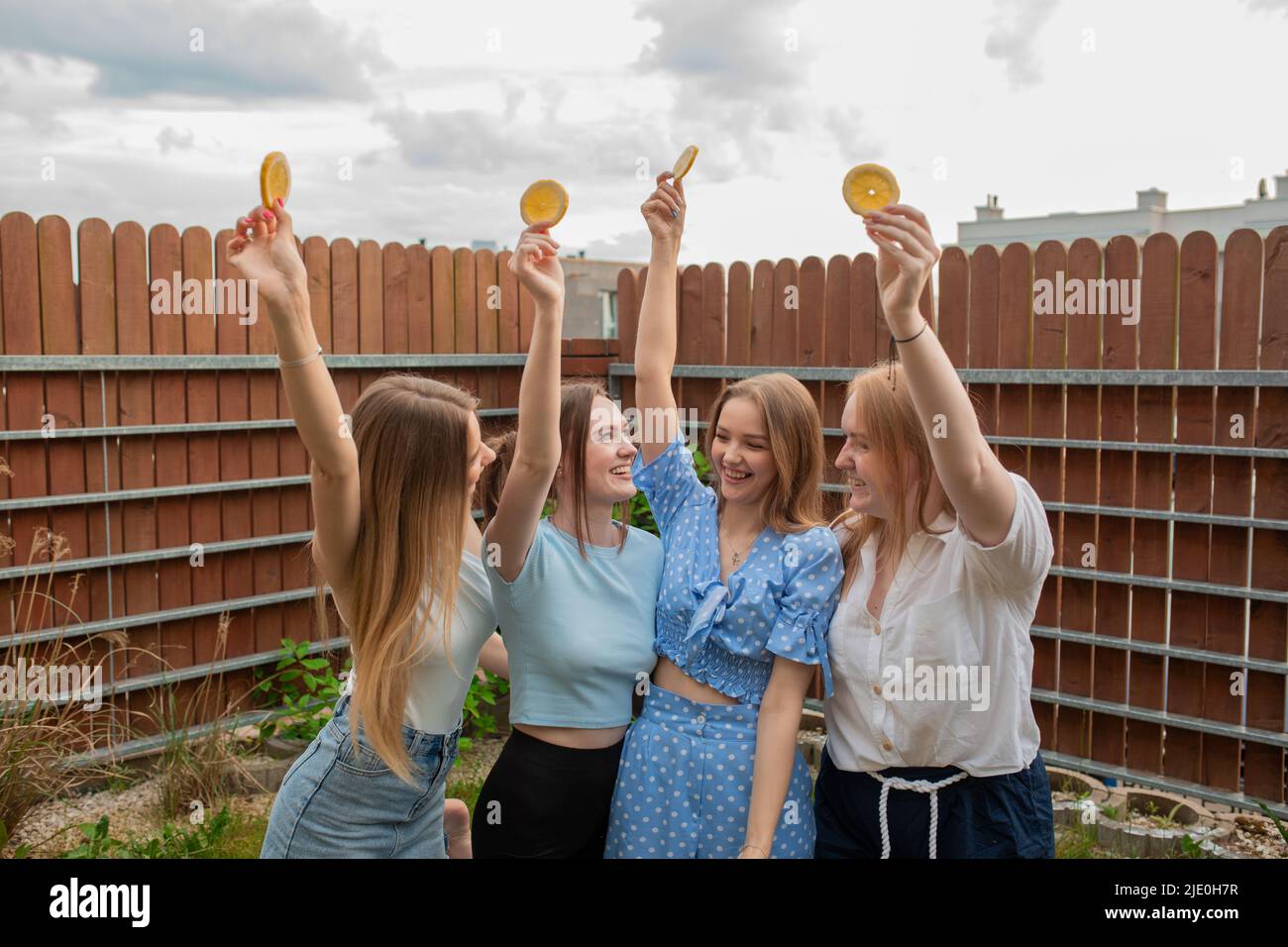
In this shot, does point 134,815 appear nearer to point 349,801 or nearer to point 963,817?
point 349,801

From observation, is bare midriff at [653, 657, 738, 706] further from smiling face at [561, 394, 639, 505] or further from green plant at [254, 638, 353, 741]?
green plant at [254, 638, 353, 741]

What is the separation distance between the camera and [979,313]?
5.66 metres

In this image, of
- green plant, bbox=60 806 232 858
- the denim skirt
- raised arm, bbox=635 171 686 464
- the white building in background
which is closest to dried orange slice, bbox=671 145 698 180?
raised arm, bbox=635 171 686 464

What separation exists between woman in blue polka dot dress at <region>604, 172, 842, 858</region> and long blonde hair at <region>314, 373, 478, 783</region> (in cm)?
50

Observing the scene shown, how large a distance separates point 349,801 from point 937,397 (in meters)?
1.35

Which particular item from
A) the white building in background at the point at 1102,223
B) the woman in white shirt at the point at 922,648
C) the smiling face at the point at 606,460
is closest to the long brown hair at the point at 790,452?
the woman in white shirt at the point at 922,648

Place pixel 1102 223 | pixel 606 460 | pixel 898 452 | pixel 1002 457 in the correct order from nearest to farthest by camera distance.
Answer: pixel 898 452 < pixel 606 460 < pixel 1002 457 < pixel 1102 223

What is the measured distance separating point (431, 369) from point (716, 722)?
4.54m

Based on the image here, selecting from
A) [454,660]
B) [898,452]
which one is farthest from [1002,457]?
[454,660]

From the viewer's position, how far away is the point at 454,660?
2.25 m

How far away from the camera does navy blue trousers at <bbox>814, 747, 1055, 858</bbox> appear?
Result: 85.0 inches
